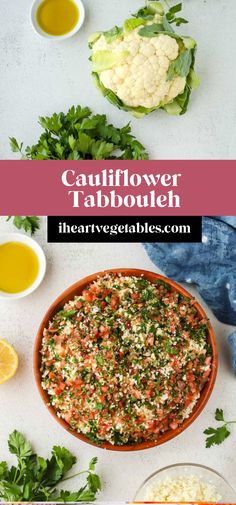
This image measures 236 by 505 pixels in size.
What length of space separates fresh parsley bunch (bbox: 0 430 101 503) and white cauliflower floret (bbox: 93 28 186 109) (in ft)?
3.51

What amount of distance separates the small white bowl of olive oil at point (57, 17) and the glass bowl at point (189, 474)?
53.1 inches

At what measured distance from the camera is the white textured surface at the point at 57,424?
229 centimetres

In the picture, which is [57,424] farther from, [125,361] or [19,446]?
[125,361]

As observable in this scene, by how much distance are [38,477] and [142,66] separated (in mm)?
1228

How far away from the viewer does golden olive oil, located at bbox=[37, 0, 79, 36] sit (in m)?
2.47

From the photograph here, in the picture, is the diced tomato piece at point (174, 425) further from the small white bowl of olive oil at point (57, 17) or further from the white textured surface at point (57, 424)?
the small white bowl of olive oil at point (57, 17)

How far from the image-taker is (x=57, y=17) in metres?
2.47

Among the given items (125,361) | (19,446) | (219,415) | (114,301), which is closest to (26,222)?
(114,301)

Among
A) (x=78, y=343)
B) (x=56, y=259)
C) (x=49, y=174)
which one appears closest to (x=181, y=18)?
(x=49, y=174)

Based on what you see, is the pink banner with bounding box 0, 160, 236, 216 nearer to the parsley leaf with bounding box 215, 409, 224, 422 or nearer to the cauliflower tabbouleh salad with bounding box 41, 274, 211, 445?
the cauliflower tabbouleh salad with bounding box 41, 274, 211, 445

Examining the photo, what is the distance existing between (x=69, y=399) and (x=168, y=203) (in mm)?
650

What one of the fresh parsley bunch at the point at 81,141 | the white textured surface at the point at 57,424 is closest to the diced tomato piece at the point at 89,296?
the white textured surface at the point at 57,424

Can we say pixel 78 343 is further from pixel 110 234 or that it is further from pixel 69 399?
pixel 110 234

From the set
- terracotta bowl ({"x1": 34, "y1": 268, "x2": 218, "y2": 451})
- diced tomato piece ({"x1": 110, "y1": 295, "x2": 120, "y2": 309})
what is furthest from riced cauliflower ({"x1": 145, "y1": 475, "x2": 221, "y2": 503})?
diced tomato piece ({"x1": 110, "y1": 295, "x2": 120, "y2": 309})
